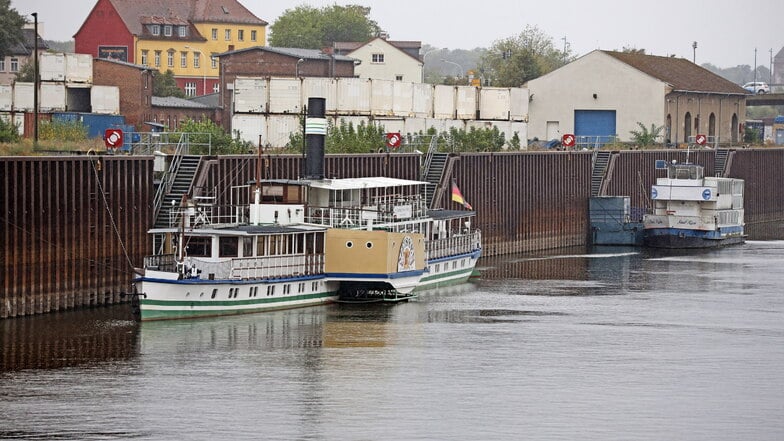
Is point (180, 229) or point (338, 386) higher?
point (180, 229)

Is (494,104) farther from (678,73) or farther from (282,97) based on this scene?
(678,73)

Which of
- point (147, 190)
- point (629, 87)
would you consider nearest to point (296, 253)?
point (147, 190)

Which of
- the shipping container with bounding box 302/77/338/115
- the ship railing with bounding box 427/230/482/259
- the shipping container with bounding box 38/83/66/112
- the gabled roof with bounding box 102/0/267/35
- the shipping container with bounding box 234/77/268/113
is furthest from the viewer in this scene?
the gabled roof with bounding box 102/0/267/35

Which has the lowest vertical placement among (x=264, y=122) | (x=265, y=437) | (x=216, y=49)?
(x=265, y=437)

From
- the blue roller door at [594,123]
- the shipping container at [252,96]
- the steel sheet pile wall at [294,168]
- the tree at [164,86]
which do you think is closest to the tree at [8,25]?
the tree at [164,86]

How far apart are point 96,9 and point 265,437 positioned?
4967 inches

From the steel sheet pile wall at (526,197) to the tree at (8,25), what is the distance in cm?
5181

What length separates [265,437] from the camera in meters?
39.1

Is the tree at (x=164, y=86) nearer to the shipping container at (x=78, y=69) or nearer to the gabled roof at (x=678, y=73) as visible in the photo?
the shipping container at (x=78, y=69)

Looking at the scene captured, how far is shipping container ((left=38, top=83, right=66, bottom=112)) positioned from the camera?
95000 millimetres

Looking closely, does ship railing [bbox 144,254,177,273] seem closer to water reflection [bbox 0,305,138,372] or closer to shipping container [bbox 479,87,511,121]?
water reflection [bbox 0,305,138,372]

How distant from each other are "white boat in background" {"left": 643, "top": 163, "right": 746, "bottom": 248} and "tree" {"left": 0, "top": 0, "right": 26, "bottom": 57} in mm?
58163

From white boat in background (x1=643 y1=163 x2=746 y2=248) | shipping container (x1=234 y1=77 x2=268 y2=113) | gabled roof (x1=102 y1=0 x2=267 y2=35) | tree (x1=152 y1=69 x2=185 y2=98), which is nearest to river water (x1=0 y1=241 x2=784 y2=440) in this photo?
white boat in background (x1=643 y1=163 x2=746 y2=248)

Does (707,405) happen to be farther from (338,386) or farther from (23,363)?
(23,363)
